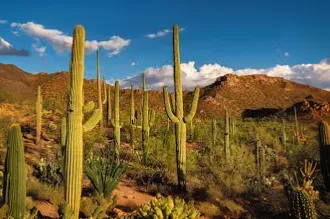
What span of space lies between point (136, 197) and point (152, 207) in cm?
450

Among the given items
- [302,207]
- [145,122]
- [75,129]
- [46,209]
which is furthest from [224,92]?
[75,129]

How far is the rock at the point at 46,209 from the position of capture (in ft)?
26.5

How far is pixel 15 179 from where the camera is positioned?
688 centimetres

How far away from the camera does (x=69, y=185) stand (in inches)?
278

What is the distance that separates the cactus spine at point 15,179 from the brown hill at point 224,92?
2920 cm

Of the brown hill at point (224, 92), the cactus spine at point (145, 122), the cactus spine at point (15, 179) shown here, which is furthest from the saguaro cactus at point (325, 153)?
the brown hill at point (224, 92)

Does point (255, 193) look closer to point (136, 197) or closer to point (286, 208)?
point (286, 208)

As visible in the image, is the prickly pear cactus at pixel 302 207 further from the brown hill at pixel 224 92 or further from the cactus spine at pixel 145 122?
the brown hill at pixel 224 92

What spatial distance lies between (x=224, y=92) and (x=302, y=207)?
52.5 m

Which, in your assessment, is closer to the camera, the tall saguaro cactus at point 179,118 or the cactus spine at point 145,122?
the tall saguaro cactus at point 179,118

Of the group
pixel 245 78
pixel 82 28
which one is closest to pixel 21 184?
pixel 82 28

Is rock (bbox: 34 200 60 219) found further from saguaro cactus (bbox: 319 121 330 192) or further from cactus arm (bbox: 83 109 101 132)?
saguaro cactus (bbox: 319 121 330 192)

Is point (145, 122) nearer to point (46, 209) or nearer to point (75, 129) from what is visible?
point (46, 209)

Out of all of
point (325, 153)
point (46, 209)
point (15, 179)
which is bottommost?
point (46, 209)
